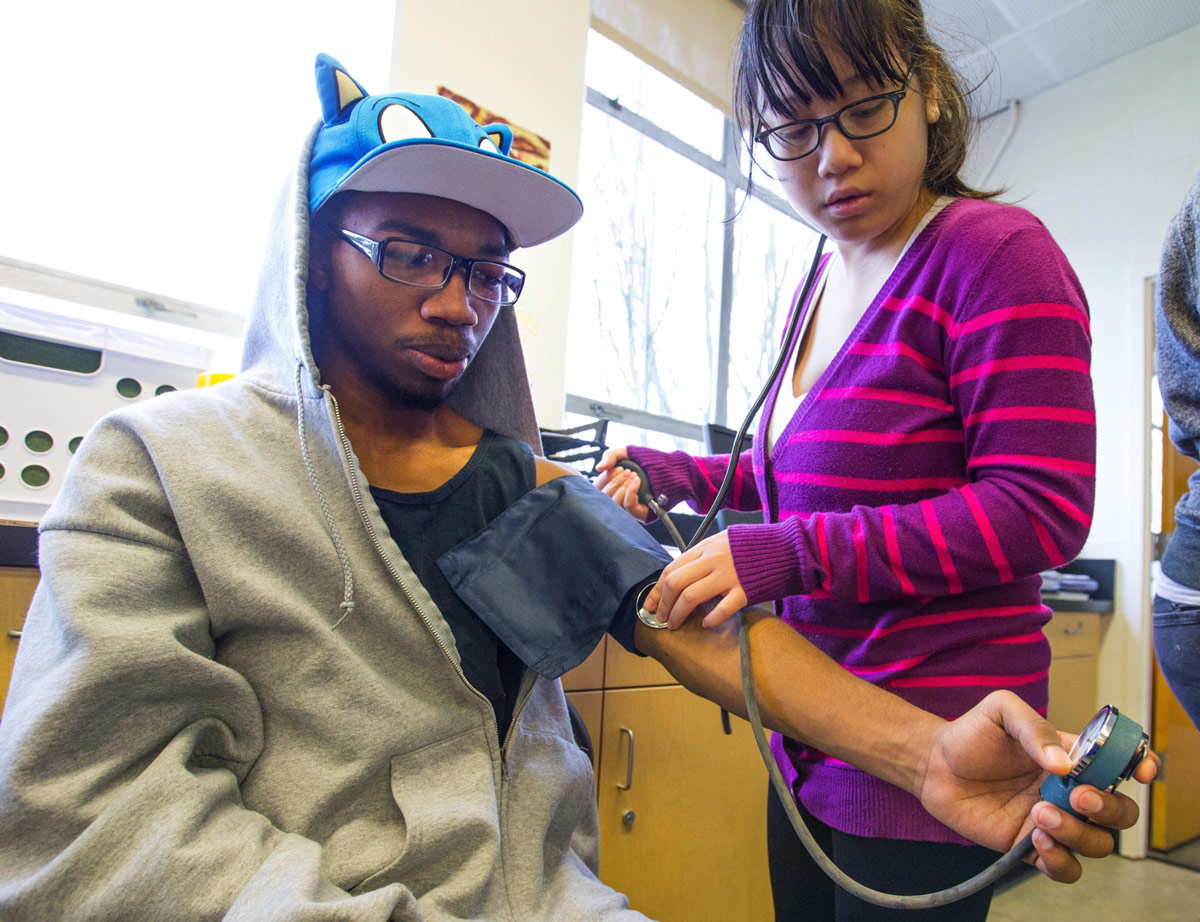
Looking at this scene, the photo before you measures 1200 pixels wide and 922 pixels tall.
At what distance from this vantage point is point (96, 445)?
744 mm

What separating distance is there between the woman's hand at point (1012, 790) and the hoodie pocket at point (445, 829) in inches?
15.4

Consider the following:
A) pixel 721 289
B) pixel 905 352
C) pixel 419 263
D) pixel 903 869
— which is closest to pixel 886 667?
pixel 903 869

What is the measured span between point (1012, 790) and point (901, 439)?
0.31m

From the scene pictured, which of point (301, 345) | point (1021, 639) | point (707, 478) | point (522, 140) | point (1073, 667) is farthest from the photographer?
point (1073, 667)

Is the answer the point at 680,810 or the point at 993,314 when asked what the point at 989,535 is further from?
the point at 680,810

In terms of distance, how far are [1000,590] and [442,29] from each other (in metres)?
1.98

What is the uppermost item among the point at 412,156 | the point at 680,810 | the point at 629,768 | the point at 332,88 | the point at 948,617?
the point at 332,88

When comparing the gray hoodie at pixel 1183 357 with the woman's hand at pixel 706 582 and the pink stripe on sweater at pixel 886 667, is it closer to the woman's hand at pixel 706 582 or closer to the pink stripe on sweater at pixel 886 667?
the pink stripe on sweater at pixel 886 667

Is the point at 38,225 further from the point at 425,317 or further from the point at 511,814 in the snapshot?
the point at 511,814

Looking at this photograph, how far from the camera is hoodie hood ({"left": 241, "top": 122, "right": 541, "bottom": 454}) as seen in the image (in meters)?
0.86

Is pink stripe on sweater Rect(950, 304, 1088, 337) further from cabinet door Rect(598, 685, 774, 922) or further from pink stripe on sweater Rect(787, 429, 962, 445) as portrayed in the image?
cabinet door Rect(598, 685, 774, 922)

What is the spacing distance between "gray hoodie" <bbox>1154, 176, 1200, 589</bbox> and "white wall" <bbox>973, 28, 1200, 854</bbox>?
245 cm

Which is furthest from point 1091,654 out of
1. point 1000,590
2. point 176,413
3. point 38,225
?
point 38,225

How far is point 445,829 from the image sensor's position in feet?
2.30
